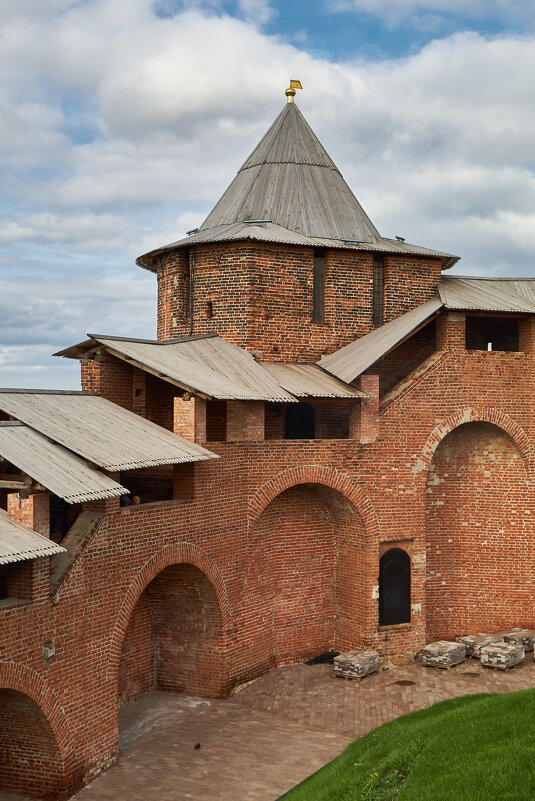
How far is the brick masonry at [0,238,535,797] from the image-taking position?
13680mm

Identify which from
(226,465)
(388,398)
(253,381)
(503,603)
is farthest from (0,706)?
(503,603)

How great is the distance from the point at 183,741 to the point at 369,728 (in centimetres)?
311

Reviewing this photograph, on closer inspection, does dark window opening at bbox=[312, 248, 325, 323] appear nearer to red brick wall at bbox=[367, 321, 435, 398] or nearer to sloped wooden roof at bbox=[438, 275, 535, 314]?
red brick wall at bbox=[367, 321, 435, 398]

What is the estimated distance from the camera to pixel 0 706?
10.7 meters

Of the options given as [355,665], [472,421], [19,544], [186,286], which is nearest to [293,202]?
[186,286]

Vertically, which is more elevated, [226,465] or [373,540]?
[226,465]

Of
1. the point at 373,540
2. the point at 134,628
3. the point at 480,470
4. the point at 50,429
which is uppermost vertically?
the point at 50,429

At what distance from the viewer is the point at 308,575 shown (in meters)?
17.3

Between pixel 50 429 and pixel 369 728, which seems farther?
pixel 369 728

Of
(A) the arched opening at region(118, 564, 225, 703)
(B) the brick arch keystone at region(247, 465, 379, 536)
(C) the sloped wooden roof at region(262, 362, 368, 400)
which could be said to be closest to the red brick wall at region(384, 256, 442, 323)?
(C) the sloped wooden roof at region(262, 362, 368, 400)

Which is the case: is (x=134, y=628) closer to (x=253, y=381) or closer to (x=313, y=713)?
(x=313, y=713)

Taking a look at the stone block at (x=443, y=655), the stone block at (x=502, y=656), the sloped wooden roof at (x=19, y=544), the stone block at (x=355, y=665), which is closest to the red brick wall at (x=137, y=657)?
the stone block at (x=355, y=665)

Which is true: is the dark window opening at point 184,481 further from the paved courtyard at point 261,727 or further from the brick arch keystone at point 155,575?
the paved courtyard at point 261,727

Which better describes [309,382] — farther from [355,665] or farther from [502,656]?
[502,656]
